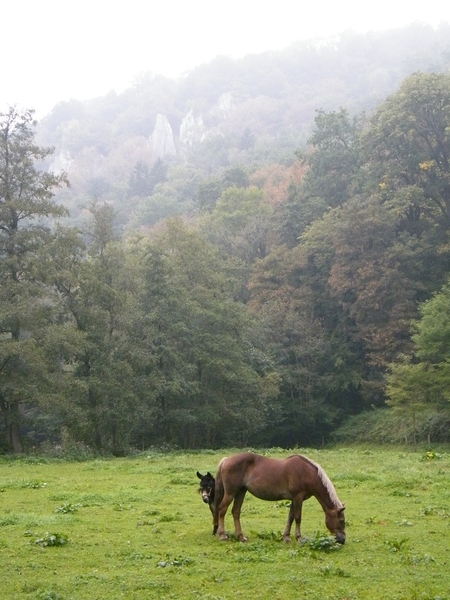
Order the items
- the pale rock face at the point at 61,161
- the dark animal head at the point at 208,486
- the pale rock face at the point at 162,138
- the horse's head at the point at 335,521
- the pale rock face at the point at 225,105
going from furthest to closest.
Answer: the pale rock face at the point at 225,105, the pale rock face at the point at 162,138, the pale rock face at the point at 61,161, the dark animal head at the point at 208,486, the horse's head at the point at 335,521

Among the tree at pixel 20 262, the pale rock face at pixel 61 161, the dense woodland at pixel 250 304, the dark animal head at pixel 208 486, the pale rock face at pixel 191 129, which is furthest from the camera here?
the pale rock face at pixel 191 129

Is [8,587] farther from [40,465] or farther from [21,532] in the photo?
[40,465]

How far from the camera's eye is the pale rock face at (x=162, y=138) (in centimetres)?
16612

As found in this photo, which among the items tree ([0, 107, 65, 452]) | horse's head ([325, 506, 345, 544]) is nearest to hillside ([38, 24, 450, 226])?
tree ([0, 107, 65, 452])

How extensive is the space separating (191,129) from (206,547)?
561ft

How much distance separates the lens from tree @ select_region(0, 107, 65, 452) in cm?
2873

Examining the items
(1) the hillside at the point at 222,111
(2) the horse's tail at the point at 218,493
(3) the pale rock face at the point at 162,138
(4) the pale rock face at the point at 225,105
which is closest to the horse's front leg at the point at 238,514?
(2) the horse's tail at the point at 218,493

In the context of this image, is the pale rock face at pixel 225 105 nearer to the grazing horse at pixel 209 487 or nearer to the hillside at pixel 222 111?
the hillside at pixel 222 111

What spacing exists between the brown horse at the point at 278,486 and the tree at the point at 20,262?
1894cm

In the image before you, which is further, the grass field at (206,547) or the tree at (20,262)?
the tree at (20,262)

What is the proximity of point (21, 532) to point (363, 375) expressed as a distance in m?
37.3

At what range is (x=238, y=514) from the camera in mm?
10984

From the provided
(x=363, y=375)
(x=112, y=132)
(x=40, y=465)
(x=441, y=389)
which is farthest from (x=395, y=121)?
(x=112, y=132)

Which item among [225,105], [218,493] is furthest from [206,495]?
Answer: [225,105]
